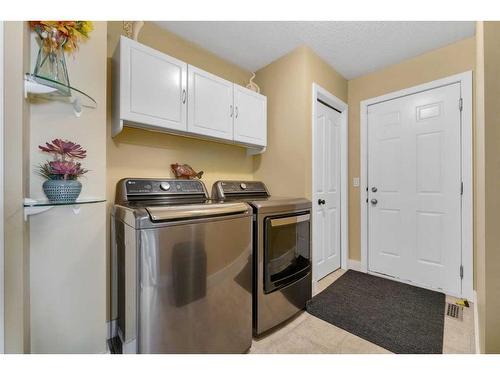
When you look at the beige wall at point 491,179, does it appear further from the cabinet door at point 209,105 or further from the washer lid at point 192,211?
the cabinet door at point 209,105

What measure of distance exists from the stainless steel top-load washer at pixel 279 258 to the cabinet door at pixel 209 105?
19.3 inches

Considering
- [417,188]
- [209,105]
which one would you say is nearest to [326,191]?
[417,188]

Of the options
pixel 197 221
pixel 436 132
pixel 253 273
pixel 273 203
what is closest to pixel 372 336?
pixel 253 273

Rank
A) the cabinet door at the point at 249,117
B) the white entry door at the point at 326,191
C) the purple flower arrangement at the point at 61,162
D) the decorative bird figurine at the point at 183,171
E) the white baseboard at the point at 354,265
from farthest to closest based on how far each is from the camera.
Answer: the white baseboard at the point at 354,265, the white entry door at the point at 326,191, the cabinet door at the point at 249,117, the decorative bird figurine at the point at 183,171, the purple flower arrangement at the point at 61,162

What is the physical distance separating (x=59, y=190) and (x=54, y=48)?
686mm

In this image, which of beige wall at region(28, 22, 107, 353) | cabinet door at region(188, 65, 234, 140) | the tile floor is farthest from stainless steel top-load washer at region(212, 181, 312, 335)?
beige wall at region(28, 22, 107, 353)

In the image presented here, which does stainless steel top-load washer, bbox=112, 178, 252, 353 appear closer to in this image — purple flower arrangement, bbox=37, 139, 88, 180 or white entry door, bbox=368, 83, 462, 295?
purple flower arrangement, bbox=37, 139, 88, 180

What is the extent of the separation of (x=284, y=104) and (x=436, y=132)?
1.55 metres

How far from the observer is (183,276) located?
1.07m

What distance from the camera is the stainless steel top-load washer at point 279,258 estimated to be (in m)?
1.43

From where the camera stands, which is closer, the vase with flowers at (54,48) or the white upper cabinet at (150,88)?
the vase with flowers at (54,48)

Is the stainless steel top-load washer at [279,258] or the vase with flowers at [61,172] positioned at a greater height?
the vase with flowers at [61,172]

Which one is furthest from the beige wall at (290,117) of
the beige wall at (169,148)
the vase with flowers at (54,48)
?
the vase with flowers at (54,48)
